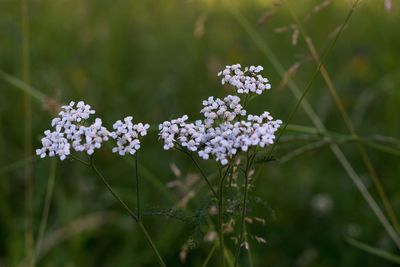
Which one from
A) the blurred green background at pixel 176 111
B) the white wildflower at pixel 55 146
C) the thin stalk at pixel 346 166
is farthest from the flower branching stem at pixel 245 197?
the thin stalk at pixel 346 166

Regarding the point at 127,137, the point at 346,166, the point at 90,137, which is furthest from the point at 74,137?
the point at 346,166

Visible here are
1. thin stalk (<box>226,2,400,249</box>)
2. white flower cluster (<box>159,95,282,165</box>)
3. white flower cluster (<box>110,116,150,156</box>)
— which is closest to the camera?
white flower cluster (<box>159,95,282,165</box>)

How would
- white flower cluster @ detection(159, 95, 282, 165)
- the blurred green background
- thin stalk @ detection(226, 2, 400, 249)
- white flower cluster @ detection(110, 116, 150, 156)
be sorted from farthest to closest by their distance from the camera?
the blurred green background
thin stalk @ detection(226, 2, 400, 249)
white flower cluster @ detection(110, 116, 150, 156)
white flower cluster @ detection(159, 95, 282, 165)

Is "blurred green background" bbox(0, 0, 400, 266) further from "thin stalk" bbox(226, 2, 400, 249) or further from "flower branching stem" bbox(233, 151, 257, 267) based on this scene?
"flower branching stem" bbox(233, 151, 257, 267)

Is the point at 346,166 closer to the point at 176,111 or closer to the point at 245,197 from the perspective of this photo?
the point at 245,197

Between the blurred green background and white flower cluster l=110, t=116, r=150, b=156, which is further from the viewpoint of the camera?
the blurred green background

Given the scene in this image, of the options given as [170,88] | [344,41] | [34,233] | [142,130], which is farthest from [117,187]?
[344,41]

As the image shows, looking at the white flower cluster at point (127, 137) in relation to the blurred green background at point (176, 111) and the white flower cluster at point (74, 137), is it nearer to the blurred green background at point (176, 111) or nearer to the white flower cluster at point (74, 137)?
the white flower cluster at point (74, 137)

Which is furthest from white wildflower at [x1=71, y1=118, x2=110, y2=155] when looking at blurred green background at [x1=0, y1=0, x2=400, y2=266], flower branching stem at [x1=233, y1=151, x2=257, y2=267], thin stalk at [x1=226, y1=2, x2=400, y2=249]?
thin stalk at [x1=226, y1=2, x2=400, y2=249]
